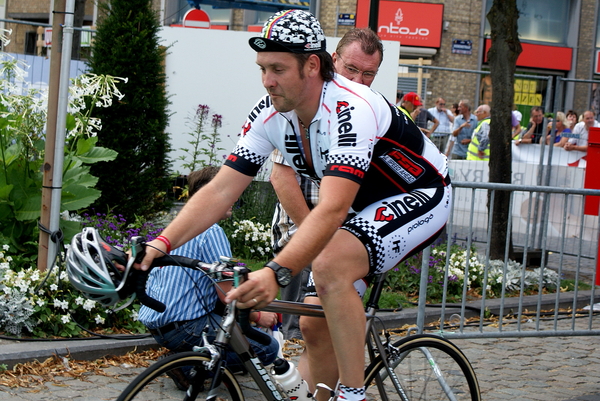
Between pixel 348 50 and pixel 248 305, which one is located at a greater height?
pixel 348 50

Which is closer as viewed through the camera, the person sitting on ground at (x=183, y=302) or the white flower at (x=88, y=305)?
the person sitting on ground at (x=183, y=302)

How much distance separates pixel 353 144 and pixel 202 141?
A: 8259 millimetres

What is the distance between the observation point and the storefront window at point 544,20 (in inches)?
1073

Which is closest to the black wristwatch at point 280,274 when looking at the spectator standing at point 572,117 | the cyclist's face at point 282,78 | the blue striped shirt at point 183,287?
the cyclist's face at point 282,78

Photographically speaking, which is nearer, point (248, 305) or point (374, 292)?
point (248, 305)

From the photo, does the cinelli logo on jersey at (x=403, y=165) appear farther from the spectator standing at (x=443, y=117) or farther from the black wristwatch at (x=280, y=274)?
the spectator standing at (x=443, y=117)

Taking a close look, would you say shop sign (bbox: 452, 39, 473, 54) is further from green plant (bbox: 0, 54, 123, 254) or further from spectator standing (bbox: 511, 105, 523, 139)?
green plant (bbox: 0, 54, 123, 254)

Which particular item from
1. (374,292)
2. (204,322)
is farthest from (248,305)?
(204,322)

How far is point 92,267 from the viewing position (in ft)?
8.19

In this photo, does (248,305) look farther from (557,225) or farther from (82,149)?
(557,225)

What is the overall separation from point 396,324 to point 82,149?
2.97 meters

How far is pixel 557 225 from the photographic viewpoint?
7.21 metres

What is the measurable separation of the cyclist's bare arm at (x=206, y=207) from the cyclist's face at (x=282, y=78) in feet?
1.39

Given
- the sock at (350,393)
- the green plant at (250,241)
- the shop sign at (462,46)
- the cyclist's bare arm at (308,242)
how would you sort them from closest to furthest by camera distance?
the cyclist's bare arm at (308,242) < the sock at (350,393) < the green plant at (250,241) < the shop sign at (462,46)
